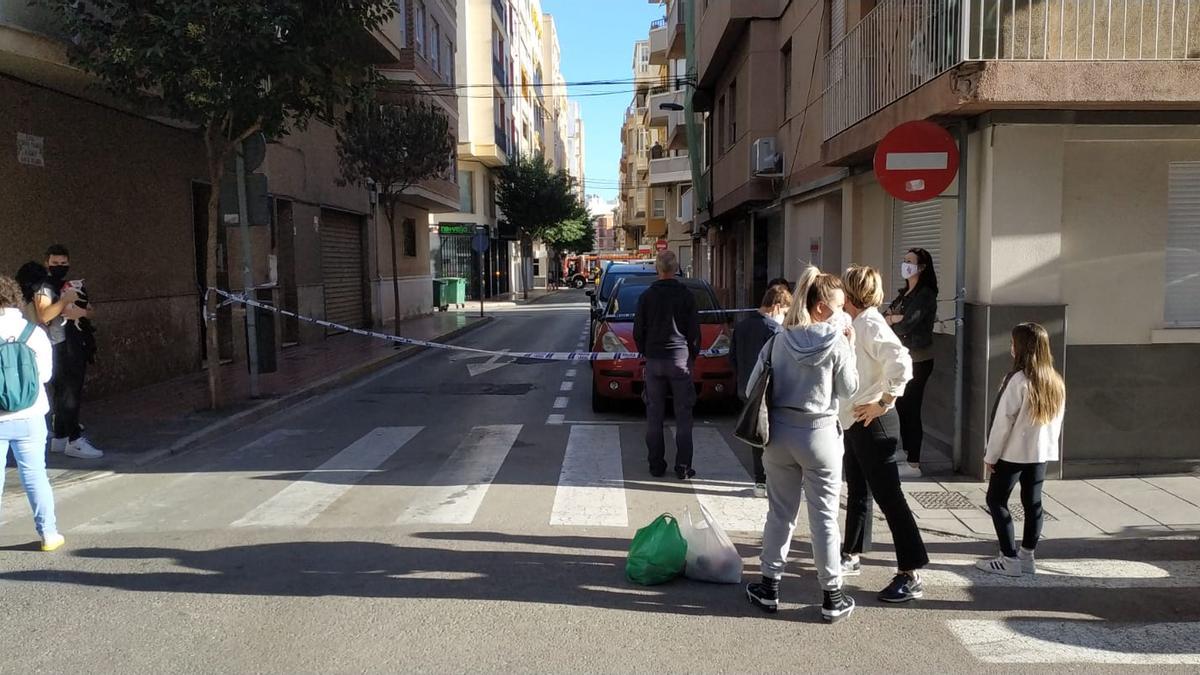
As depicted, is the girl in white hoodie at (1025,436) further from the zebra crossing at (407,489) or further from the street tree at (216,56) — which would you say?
the street tree at (216,56)

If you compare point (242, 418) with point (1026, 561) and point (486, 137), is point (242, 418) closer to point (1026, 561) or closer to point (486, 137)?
point (1026, 561)

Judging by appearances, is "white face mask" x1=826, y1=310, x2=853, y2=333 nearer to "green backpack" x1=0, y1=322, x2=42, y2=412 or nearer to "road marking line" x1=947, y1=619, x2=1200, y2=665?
"road marking line" x1=947, y1=619, x2=1200, y2=665

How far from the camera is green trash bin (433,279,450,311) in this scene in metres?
32.4

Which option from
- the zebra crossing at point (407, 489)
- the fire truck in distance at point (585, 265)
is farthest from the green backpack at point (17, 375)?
the fire truck in distance at point (585, 265)

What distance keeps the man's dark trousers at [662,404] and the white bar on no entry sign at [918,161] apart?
90.2 inches

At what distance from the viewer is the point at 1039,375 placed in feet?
16.0

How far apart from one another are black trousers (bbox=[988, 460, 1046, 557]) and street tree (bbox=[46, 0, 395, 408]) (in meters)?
8.22

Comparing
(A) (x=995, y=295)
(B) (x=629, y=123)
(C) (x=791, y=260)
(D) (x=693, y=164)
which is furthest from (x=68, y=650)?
(B) (x=629, y=123)

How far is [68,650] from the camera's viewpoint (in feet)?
13.2

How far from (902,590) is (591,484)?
296 cm

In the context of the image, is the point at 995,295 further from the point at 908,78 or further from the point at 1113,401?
the point at 908,78

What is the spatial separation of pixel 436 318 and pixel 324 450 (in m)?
19.7

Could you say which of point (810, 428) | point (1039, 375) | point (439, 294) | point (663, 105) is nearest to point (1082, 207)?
point (1039, 375)

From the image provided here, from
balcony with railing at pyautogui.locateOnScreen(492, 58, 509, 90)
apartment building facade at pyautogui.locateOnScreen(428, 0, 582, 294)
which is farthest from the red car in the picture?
balcony with railing at pyautogui.locateOnScreen(492, 58, 509, 90)
